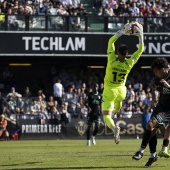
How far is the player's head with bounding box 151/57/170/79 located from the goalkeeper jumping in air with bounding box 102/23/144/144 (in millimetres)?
2156

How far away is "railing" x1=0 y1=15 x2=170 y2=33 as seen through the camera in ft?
115

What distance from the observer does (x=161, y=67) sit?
1294cm

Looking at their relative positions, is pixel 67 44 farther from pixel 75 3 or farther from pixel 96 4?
pixel 96 4

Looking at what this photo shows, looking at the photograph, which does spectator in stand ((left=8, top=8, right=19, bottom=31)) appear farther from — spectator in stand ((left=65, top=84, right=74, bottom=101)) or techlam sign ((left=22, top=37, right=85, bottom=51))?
spectator in stand ((left=65, top=84, right=74, bottom=101))

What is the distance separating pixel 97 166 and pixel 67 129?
19.6 m

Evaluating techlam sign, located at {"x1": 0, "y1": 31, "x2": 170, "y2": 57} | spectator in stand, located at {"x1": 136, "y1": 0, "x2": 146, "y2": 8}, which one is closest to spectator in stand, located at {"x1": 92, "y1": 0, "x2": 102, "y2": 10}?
techlam sign, located at {"x1": 0, "y1": 31, "x2": 170, "y2": 57}

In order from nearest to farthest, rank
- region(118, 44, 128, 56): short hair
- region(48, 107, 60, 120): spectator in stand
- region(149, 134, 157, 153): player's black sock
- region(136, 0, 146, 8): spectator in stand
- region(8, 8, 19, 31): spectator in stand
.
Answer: region(149, 134, 157, 153): player's black sock, region(118, 44, 128, 56): short hair, region(48, 107, 60, 120): spectator in stand, region(8, 8, 19, 31): spectator in stand, region(136, 0, 146, 8): spectator in stand

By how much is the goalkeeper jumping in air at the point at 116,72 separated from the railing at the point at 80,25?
18977 millimetres

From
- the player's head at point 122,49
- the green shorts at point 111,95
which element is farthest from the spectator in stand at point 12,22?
the player's head at point 122,49

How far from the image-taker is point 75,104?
34.3 m

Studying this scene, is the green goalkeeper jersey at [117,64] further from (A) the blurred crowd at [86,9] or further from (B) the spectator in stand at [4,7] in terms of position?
(B) the spectator in stand at [4,7]

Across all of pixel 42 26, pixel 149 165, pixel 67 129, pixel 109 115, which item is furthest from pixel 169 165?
pixel 42 26

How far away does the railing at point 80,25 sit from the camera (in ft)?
115

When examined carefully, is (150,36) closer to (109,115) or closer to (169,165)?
(109,115)
